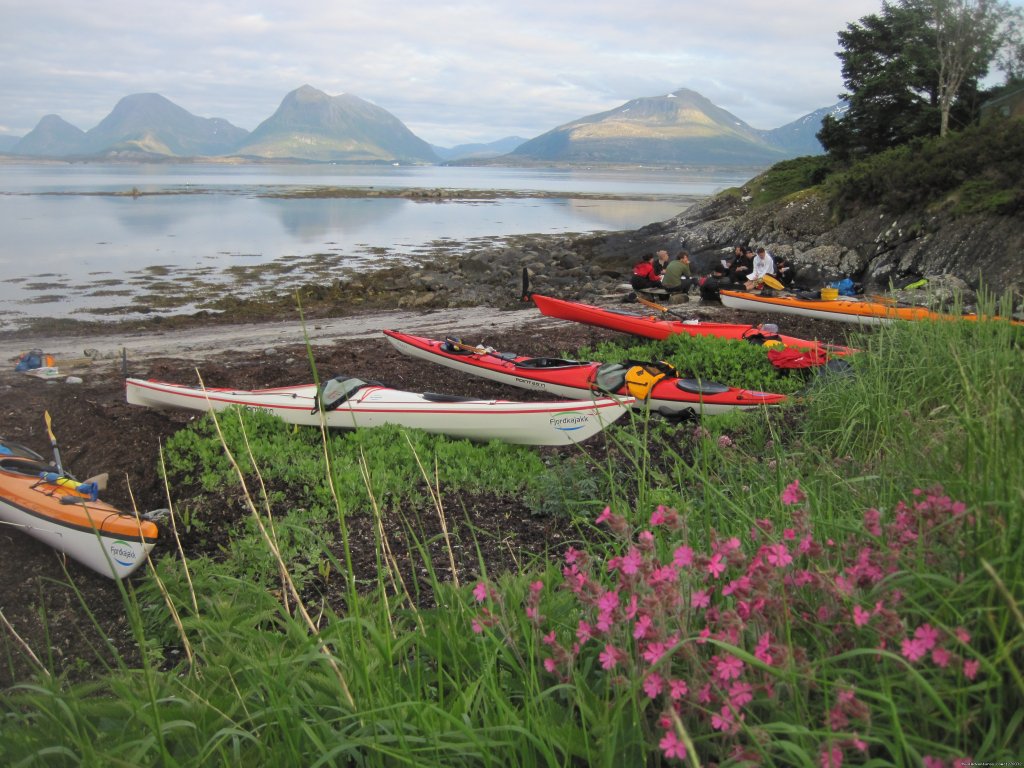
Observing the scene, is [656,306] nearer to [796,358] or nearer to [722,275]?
[722,275]

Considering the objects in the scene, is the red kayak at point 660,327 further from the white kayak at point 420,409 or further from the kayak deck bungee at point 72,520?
the kayak deck bungee at point 72,520

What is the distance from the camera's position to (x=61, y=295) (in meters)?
17.9

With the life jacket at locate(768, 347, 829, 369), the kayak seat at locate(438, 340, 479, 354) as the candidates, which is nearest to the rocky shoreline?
the life jacket at locate(768, 347, 829, 369)

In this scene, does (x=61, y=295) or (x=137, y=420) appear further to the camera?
(x=61, y=295)

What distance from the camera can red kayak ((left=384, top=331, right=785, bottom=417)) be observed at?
24.0 ft

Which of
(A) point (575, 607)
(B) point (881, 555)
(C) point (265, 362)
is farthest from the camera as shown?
(C) point (265, 362)

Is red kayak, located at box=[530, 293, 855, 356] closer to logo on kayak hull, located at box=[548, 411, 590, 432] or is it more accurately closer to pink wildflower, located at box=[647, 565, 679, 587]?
logo on kayak hull, located at box=[548, 411, 590, 432]

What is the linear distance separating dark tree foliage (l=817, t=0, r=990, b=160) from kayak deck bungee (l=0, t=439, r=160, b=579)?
25.2m

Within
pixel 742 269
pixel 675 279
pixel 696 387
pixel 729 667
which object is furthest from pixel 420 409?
pixel 742 269

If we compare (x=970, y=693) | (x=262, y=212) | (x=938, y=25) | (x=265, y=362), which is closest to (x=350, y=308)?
(x=265, y=362)

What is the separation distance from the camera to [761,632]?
1.83 metres

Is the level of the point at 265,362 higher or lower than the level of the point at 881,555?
lower

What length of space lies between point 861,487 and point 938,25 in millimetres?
27097

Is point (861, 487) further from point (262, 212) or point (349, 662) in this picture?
point (262, 212)
